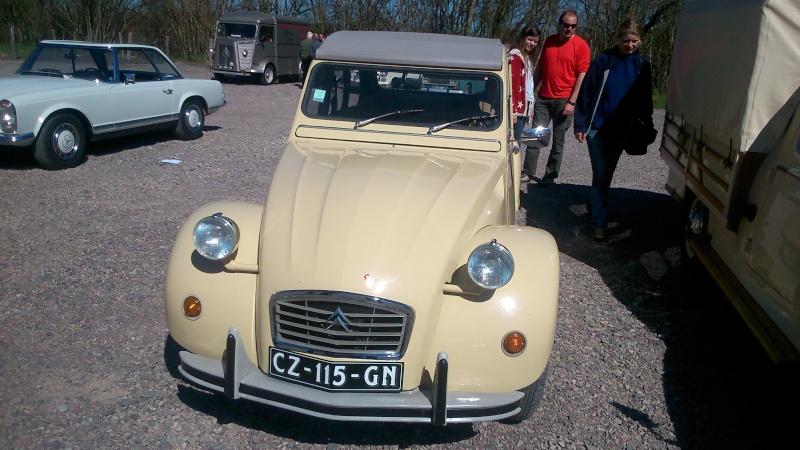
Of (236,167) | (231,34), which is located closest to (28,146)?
(236,167)

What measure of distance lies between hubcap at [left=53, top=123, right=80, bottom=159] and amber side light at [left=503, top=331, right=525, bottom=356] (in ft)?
24.4

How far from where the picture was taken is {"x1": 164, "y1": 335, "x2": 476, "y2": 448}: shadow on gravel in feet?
10.6

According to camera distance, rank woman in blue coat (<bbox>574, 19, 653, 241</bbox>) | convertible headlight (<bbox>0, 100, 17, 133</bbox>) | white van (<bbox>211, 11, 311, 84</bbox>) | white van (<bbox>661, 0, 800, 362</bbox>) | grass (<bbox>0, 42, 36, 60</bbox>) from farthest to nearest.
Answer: grass (<bbox>0, 42, 36, 60</bbox>), white van (<bbox>211, 11, 311, 84</bbox>), convertible headlight (<bbox>0, 100, 17, 133</bbox>), woman in blue coat (<bbox>574, 19, 653, 241</bbox>), white van (<bbox>661, 0, 800, 362</bbox>)

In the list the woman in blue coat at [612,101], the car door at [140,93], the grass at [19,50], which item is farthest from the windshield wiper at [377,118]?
the grass at [19,50]

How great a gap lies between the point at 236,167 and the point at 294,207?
5846mm

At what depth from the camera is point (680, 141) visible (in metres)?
6.21

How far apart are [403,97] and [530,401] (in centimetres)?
221

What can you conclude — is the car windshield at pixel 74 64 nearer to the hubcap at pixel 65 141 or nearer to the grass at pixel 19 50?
the hubcap at pixel 65 141

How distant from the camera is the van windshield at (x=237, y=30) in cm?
2059

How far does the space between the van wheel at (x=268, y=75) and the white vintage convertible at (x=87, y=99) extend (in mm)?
10132

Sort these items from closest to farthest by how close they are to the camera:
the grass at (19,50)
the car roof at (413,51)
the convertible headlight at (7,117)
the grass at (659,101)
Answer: the car roof at (413,51)
the convertible headlight at (7,117)
the grass at (659,101)
the grass at (19,50)

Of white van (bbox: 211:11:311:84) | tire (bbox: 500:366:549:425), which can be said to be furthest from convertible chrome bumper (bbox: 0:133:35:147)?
white van (bbox: 211:11:311:84)

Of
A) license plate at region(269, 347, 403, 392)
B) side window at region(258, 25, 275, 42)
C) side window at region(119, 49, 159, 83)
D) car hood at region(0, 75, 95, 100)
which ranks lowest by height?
license plate at region(269, 347, 403, 392)

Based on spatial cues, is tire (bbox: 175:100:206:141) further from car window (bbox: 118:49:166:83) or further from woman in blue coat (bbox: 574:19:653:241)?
woman in blue coat (bbox: 574:19:653:241)
